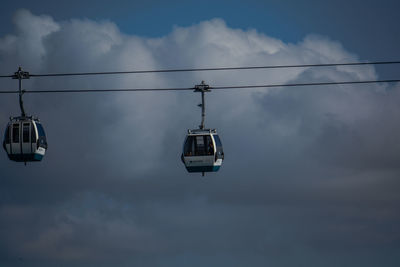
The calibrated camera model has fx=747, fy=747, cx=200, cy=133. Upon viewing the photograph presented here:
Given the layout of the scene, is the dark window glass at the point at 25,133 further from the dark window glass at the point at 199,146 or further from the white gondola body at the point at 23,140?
the dark window glass at the point at 199,146

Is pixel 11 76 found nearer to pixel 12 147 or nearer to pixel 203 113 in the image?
pixel 12 147

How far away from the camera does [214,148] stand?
5969 cm

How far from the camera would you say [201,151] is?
59.8 meters

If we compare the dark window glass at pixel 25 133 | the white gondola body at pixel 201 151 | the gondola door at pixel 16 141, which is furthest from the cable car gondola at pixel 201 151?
the gondola door at pixel 16 141

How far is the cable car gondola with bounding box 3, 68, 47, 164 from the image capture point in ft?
201

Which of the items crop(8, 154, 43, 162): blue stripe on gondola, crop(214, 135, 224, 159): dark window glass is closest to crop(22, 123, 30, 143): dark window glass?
crop(8, 154, 43, 162): blue stripe on gondola

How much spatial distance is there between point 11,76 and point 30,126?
19.0 ft

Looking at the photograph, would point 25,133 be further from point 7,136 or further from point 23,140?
point 7,136

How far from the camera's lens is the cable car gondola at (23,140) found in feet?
201

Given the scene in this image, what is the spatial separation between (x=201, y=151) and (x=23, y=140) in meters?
14.7

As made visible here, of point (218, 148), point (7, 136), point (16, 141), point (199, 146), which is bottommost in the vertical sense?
point (199, 146)

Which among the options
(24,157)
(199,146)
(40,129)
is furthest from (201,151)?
(24,157)

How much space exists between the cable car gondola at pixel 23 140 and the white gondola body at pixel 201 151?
482 inches

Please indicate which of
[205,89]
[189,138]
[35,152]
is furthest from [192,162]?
[35,152]
